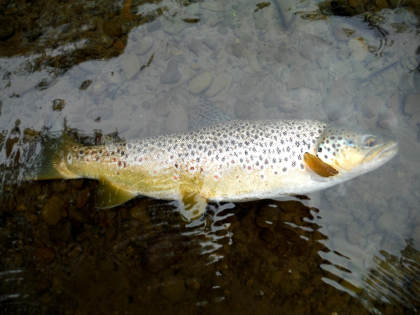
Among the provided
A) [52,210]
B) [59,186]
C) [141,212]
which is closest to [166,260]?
[141,212]

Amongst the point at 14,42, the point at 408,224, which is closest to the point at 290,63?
the point at 408,224

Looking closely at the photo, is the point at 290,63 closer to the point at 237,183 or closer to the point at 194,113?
the point at 194,113

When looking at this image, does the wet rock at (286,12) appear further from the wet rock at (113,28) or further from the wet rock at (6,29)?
the wet rock at (6,29)

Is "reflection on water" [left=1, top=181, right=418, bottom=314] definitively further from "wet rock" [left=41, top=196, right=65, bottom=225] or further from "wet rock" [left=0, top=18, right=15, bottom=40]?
"wet rock" [left=0, top=18, right=15, bottom=40]

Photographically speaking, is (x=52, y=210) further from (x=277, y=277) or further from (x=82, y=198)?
(x=277, y=277)

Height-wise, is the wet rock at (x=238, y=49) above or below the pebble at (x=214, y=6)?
below

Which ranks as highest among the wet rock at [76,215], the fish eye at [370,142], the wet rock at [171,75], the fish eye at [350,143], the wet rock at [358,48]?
the wet rock at [358,48]

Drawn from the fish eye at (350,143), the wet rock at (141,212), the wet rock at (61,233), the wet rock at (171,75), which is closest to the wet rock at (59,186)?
the wet rock at (61,233)
